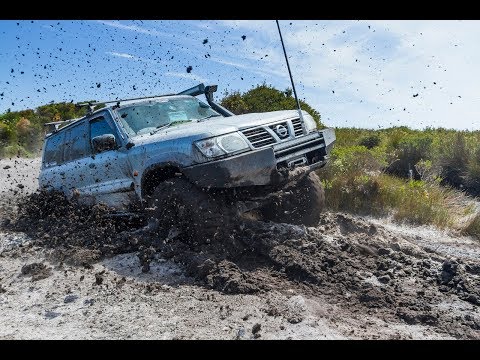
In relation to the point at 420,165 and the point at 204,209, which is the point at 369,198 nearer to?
the point at 420,165

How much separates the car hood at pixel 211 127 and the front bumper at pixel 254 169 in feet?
1.08

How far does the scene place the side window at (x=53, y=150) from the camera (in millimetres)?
8086

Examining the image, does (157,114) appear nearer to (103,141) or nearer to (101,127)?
(101,127)

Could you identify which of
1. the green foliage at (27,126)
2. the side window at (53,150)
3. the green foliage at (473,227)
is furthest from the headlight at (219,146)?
the green foliage at (27,126)

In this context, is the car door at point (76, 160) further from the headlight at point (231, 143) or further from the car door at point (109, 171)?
the headlight at point (231, 143)

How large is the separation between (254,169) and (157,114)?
6.22ft

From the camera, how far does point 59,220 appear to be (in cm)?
780

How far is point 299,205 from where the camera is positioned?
6828 mm

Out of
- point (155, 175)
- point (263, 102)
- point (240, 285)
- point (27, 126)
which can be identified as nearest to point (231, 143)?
point (155, 175)

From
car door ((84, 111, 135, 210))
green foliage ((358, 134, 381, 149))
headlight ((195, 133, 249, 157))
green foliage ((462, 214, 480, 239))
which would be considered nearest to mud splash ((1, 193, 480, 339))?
car door ((84, 111, 135, 210))

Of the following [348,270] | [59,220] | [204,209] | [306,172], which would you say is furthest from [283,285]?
[59,220]

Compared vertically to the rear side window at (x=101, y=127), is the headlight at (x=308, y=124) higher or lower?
lower

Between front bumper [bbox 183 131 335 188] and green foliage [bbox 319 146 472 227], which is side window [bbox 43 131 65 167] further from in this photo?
green foliage [bbox 319 146 472 227]
